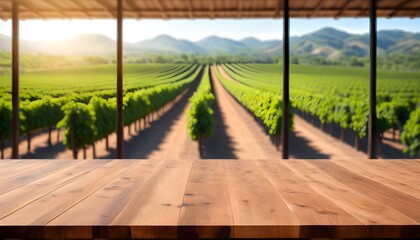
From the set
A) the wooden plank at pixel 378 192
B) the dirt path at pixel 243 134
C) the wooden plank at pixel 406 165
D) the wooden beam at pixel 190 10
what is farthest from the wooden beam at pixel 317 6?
the dirt path at pixel 243 134

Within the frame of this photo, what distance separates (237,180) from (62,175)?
862 mm

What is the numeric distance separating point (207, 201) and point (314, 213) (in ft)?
1.25

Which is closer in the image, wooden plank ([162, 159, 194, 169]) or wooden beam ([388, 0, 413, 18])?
wooden plank ([162, 159, 194, 169])

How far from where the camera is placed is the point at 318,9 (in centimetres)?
407

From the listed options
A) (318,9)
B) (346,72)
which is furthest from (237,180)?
(346,72)

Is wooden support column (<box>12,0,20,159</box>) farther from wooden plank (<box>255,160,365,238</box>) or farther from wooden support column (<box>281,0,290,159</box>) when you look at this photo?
wooden plank (<box>255,160,365,238</box>)

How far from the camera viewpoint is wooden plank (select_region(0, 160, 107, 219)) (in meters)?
1.50

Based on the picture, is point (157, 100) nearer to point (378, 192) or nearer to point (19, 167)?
point (19, 167)

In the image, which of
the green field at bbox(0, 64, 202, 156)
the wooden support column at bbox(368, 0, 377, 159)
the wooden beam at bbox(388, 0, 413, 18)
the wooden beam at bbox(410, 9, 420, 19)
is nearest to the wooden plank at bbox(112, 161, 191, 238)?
the wooden support column at bbox(368, 0, 377, 159)

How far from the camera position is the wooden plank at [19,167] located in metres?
2.15

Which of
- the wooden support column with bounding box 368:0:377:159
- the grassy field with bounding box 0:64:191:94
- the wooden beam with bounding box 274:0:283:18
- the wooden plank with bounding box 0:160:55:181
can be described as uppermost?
the grassy field with bounding box 0:64:191:94

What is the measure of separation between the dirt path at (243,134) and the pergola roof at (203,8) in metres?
22.8

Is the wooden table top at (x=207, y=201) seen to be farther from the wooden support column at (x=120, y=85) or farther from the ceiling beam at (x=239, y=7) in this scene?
the ceiling beam at (x=239, y=7)

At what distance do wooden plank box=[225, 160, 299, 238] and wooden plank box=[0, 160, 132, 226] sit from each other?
0.51m
